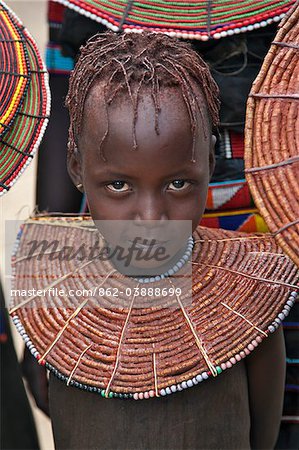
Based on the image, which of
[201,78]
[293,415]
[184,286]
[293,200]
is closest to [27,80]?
[201,78]

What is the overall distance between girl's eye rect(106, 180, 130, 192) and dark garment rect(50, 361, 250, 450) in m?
→ 0.43

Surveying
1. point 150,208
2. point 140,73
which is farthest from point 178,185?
point 140,73

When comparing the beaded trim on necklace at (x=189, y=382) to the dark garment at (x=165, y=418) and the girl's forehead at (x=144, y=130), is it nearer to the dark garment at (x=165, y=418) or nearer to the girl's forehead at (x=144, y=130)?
the dark garment at (x=165, y=418)

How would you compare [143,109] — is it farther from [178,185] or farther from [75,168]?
[75,168]

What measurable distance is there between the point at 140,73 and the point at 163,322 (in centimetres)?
49

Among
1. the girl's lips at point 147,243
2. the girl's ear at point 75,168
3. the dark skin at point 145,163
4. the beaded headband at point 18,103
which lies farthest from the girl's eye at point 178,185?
the beaded headband at point 18,103

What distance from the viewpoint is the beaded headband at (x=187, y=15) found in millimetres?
1443

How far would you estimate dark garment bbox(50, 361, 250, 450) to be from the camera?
1356 mm

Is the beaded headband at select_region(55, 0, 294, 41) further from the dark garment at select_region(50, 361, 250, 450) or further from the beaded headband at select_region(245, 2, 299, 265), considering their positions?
the dark garment at select_region(50, 361, 250, 450)

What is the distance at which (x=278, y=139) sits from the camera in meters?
1.08

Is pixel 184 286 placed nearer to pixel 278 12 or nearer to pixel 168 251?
pixel 168 251

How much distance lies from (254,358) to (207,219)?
0.44 meters

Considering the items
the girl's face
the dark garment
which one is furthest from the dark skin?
the dark garment

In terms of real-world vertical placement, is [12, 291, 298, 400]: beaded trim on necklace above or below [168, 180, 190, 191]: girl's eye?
below
